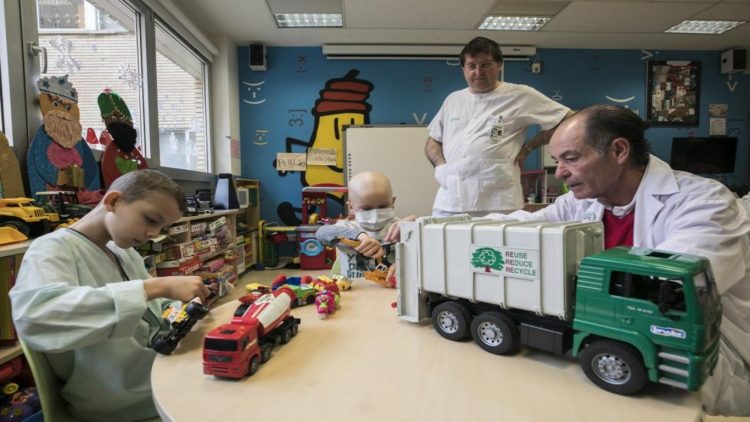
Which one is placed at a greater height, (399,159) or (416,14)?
(416,14)

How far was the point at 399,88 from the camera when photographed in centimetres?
536

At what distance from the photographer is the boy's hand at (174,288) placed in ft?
2.92

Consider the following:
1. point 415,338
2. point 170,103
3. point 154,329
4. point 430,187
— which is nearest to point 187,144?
point 170,103

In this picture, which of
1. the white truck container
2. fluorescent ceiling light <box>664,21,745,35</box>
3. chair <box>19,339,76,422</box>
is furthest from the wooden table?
fluorescent ceiling light <box>664,21,745,35</box>

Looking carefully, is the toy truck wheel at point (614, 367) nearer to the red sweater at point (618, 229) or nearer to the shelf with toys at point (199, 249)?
the red sweater at point (618, 229)

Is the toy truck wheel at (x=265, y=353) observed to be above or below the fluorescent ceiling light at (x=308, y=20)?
below

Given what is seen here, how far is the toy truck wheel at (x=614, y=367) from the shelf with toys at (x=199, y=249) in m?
2.09

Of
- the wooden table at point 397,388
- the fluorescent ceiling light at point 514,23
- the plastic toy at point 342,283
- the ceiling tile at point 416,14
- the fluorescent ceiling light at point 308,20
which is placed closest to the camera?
the wooden table at point 397,388

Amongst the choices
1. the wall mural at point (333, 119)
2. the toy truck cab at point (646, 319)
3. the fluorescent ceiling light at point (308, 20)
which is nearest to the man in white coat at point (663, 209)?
the toy truck cab at point (646, 319)

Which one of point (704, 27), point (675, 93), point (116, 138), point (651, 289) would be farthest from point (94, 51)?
point (675, 93)

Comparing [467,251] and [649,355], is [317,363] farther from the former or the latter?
[649,355]

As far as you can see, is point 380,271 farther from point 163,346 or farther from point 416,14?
point 416,14

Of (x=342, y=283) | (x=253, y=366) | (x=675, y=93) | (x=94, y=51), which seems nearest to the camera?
(x=253, y=366)

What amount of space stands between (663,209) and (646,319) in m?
0.55
